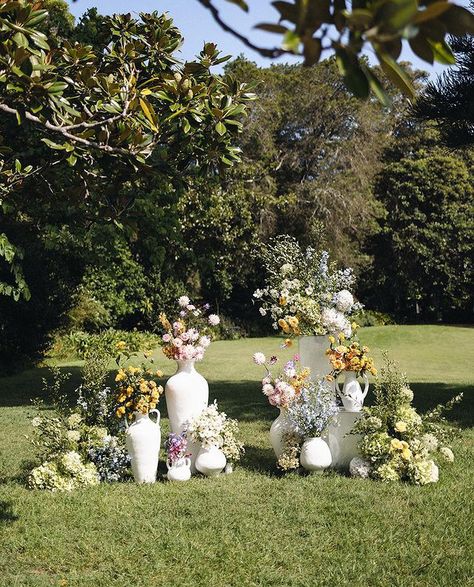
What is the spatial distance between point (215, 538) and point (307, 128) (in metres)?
17.4

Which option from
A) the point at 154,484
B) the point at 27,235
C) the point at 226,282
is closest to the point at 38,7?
the point at 154,484

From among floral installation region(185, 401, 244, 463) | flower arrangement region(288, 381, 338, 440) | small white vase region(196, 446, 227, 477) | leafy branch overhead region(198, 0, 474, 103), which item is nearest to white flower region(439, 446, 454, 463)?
flower arrangement region(288, 381, 338, 440)

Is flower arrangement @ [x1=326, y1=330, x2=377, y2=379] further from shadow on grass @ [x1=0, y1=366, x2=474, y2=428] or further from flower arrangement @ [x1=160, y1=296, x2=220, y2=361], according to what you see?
shadow on grass @ [x1=0, y1=366, x2=474, y2=428]

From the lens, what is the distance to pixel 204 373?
1278cm

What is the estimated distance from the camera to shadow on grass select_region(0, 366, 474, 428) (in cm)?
844

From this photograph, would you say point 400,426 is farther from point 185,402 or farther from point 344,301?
point 185,402

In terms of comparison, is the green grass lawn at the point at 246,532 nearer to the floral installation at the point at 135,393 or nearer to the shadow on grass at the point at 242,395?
the floral installation at the point at 135,393

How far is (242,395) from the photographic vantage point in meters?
10.1

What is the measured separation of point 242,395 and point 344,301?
173 inches

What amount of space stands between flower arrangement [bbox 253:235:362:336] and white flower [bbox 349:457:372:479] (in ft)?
3.72

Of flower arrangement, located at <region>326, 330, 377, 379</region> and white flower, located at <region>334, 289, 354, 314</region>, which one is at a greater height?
white flower, located at <region>334, 289, 354, 314</region>

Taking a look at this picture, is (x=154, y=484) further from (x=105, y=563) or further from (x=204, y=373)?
(x=204, y=373)

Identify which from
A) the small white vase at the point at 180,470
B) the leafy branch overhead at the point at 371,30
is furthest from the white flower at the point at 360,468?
the leafy branch overhead at the point at 371,30

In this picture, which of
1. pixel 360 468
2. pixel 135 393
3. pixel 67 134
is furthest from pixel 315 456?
pixel 67 134
